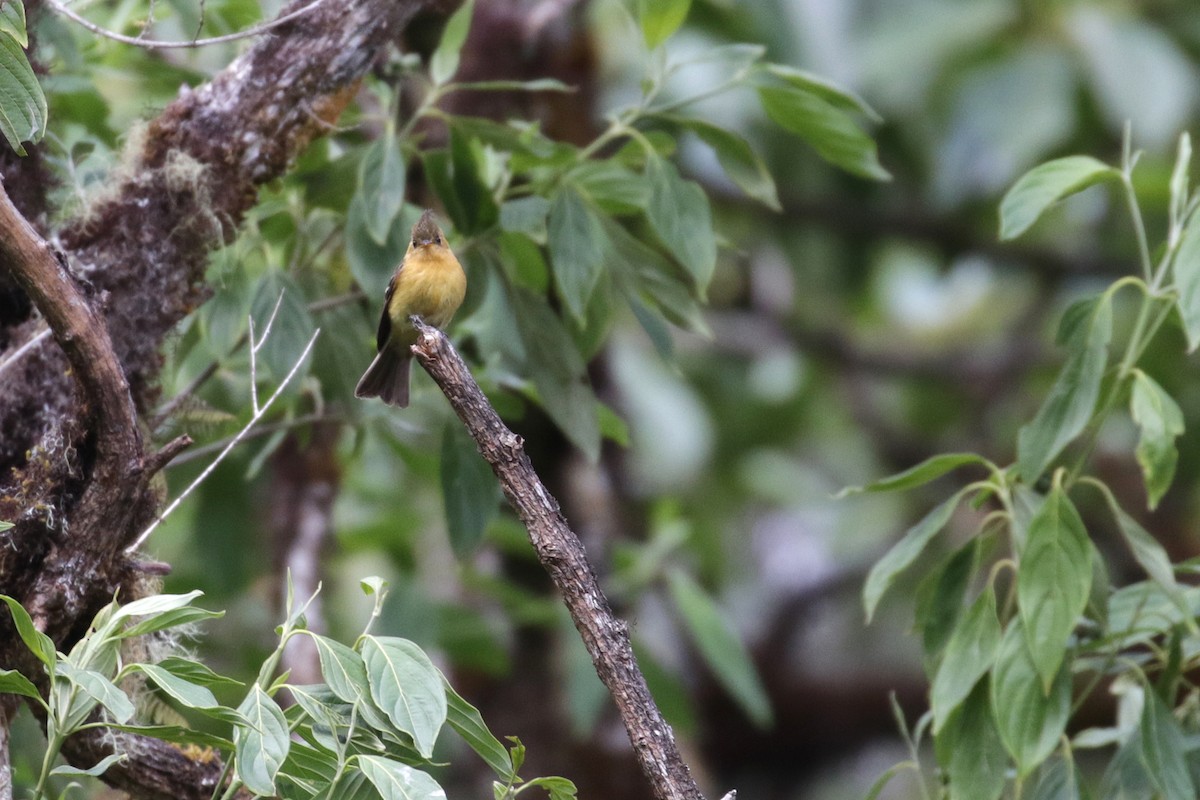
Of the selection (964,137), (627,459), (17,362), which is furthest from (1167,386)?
(17,362)

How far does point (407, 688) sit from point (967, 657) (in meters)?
1.38

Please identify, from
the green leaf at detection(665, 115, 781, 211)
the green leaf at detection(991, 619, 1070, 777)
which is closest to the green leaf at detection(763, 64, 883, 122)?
the green leaf at detection(665, 115, 781, 211)

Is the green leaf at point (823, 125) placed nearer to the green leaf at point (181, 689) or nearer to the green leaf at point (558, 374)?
the green leaf at point (558, 374)

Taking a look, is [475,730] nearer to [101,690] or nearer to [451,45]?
[101,690]

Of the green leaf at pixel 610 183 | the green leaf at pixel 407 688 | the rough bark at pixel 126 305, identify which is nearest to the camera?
the green leaf at pixel 407 688

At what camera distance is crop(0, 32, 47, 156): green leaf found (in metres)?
2.30

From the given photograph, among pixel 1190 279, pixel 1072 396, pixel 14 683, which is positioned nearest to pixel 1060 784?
pixel 1072 396

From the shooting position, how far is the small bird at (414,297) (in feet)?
11.1

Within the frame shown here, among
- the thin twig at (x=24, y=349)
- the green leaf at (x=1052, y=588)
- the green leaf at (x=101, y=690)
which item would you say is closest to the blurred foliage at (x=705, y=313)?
the green leaf at (x=1052, y=588)

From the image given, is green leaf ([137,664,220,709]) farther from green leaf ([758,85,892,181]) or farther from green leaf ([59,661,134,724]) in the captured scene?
green leaf ([758,85,892,181])

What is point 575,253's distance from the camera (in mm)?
3084

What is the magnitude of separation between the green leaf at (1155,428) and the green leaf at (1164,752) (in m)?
0.44

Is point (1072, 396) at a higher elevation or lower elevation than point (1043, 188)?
lower

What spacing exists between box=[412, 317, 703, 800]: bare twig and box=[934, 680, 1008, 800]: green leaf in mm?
907
